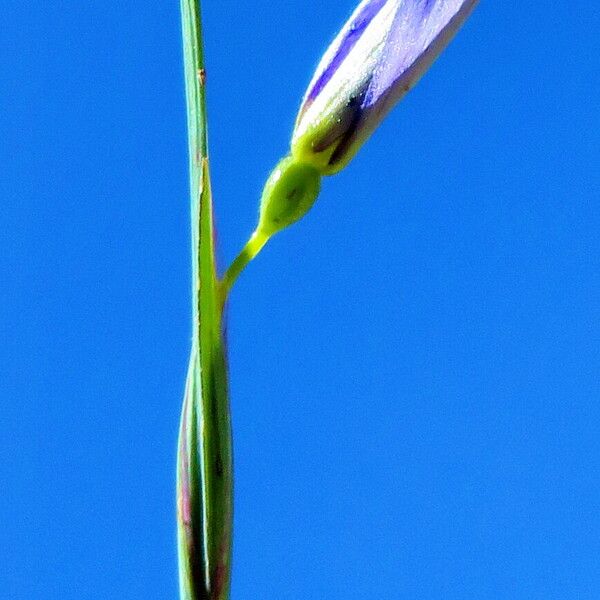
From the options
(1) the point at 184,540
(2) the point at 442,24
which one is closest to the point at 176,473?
(1) the point at 184,540

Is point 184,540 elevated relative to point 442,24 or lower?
lower

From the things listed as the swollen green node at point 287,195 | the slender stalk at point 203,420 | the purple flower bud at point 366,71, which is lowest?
the slender stalk at point 203,420

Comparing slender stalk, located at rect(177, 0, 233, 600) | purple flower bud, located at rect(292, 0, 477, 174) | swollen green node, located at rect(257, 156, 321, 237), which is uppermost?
purple flower bud, located at rect(292, 0, 477, 174)

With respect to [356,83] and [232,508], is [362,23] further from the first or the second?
[232,508]

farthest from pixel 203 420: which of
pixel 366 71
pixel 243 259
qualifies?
pixel 366 71

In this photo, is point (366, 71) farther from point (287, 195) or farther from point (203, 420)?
point (203, 420)

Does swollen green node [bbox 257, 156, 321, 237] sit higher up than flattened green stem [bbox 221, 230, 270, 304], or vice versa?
swollen green node [bbox 257, 156, 321, 237]
